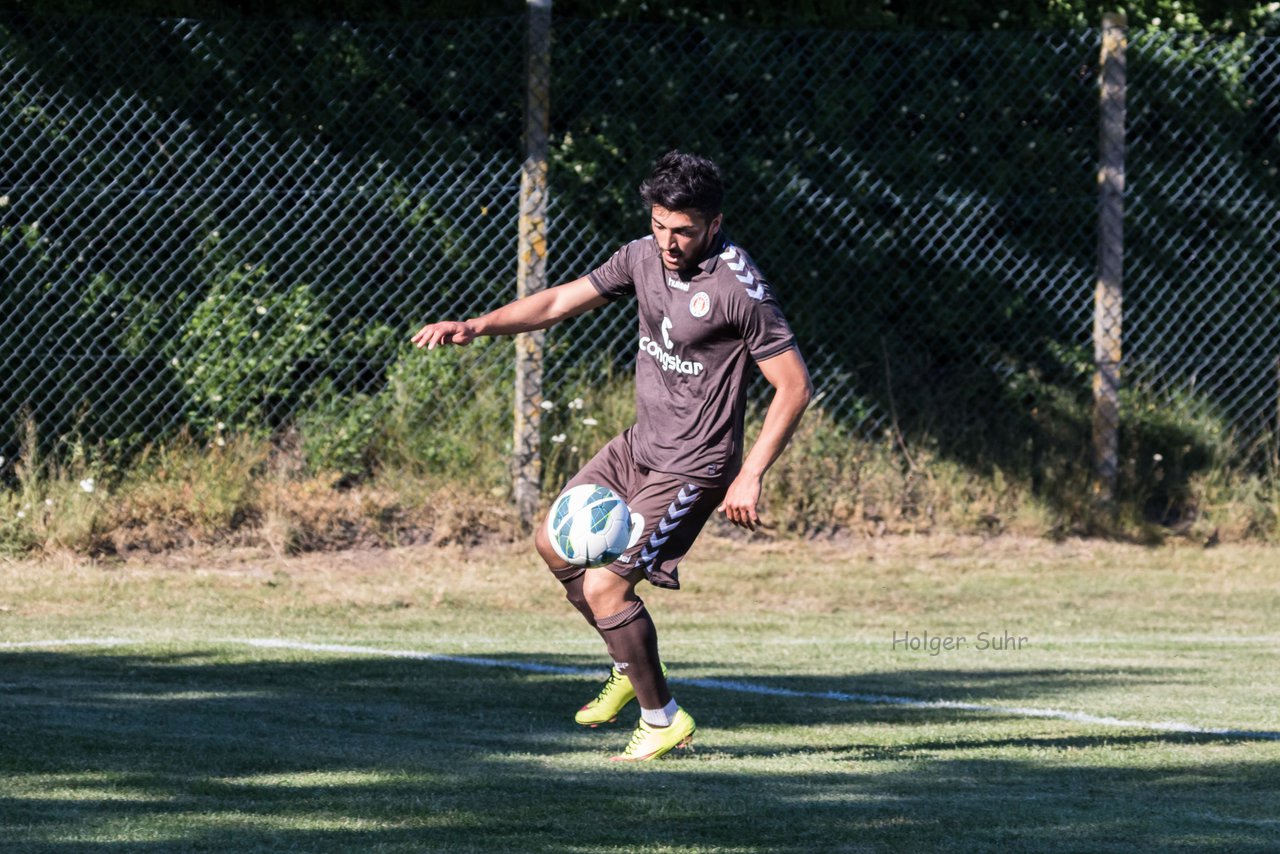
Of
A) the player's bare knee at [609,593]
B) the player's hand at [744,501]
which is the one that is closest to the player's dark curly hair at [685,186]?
the player's hand at [744,501]

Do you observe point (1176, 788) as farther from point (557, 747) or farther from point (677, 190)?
point (677, 190)

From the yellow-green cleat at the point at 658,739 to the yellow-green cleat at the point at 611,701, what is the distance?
1.10 feet

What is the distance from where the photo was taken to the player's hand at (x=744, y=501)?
18.4 feet

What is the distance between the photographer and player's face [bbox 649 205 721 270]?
5797 mm

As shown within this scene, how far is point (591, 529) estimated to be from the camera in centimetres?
592

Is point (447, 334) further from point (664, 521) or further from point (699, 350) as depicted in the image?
point (664, 521)

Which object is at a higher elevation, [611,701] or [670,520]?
[670,520]

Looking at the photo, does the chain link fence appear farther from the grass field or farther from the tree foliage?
the grass field

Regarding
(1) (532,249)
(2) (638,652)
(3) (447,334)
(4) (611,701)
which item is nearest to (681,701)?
(4) (611,701)

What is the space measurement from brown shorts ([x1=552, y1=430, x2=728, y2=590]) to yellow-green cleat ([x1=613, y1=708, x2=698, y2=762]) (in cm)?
45

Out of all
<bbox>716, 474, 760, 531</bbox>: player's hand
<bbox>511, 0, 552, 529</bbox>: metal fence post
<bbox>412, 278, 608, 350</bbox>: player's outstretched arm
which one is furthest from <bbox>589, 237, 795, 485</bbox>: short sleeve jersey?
<bbox>511, 0, 552, 529</bbox>: metal fence post

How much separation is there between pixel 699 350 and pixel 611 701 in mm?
1265

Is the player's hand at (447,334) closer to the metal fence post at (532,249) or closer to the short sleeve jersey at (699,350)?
the short sleeve jersey at (699,350)

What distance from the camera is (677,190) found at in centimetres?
575
